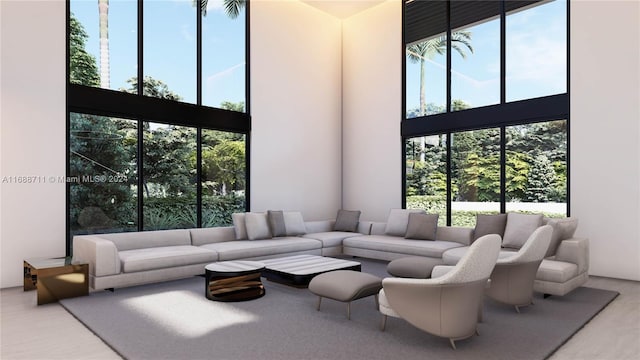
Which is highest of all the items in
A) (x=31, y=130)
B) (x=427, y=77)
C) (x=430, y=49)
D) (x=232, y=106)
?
(x=430, y=49)

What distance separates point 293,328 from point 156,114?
4557mm

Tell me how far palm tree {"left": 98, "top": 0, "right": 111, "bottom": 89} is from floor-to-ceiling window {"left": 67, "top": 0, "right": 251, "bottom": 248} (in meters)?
0.02

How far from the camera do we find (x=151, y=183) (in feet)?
21.5

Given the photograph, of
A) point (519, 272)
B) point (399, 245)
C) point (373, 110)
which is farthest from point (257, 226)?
point (519, 272)

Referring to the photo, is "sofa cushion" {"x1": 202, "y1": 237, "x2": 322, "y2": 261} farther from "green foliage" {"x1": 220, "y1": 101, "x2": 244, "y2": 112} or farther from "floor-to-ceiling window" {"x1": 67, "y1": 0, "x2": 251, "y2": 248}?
"green foliage" {"x1": 220, "y1": 101, "x2": 244, "y2": 112}

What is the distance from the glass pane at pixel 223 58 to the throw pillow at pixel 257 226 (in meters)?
2.25

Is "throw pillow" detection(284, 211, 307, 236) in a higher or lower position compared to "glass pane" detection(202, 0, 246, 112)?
lower

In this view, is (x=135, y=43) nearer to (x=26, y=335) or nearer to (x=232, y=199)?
(x=232, y=199)

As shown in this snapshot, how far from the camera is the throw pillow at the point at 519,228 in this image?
17.9 feet

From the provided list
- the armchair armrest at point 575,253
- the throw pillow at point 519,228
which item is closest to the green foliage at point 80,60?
the throw pillow at point 519,228

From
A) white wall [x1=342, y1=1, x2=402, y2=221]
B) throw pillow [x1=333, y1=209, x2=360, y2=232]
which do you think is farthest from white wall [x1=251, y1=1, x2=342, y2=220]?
throw pillow [x1=333, y1=209, x2=360, y2=232]

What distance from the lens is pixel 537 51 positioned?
258 inches

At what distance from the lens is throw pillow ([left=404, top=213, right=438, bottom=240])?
668 centimetres

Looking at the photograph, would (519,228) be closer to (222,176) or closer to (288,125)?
(288,125)
